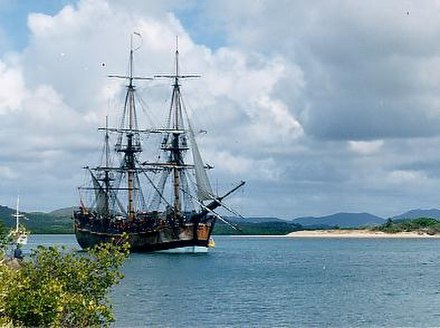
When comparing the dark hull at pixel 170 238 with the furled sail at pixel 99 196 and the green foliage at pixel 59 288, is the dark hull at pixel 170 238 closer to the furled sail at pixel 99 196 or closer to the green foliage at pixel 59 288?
the furled sail at pixel 99 196

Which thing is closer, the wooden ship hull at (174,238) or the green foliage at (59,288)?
the green foliage at (59,288)

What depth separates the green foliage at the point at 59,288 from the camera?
65.5 ft

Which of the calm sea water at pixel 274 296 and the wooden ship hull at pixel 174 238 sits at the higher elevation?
the wooden ship hull at pixel 174 238

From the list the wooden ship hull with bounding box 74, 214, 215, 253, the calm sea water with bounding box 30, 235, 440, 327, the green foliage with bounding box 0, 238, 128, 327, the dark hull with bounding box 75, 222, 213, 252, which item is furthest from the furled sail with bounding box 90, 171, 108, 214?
the green foliage with bounding box 0, 238, 128, 327

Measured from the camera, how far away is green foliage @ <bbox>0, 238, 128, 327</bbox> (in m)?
20.0

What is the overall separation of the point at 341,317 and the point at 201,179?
70.1 meters

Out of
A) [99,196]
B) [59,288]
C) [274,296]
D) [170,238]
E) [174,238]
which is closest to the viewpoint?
[59,288]

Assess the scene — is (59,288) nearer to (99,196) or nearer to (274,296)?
(274,296)

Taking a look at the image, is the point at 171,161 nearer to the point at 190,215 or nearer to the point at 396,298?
the point at 190,215

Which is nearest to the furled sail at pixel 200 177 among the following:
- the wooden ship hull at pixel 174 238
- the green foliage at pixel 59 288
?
the wooden ship hull at pixel 174 238

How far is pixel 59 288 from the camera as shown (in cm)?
2005

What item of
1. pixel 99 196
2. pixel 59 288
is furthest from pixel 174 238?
pixel 59 288

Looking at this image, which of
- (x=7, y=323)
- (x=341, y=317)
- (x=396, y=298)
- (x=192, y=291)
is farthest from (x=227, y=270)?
(x=7, y=323)

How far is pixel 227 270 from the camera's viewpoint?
295 ft
